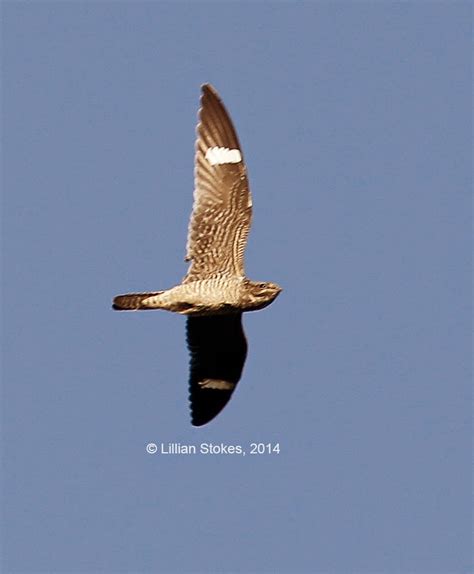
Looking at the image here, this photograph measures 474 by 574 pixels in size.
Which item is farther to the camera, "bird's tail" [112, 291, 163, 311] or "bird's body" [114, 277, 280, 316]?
"bird's body" [114, 277, 280, 316]

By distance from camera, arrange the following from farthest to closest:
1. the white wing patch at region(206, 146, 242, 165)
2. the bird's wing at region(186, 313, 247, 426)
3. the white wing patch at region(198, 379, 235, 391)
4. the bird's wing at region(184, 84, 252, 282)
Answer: the white wing patch at region(198, 379, 235, 391)
the bird's wing at region(186, 313, 247, 426)
the white wing patch at region(206, 146, 242, 165)
the bird's wing at region(184, 84, 252, 282)

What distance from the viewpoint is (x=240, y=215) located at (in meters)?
14.0

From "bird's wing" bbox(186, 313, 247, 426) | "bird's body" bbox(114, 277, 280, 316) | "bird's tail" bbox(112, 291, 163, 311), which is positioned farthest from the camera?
"bird's wing" bbox(186, 313, 247, 426)

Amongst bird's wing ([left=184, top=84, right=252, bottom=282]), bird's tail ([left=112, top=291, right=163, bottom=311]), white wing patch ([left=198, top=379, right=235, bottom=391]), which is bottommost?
white wing patch ([left=198, top=379, right=235, bottom=391])

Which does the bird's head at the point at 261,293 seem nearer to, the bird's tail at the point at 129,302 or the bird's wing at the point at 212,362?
the bird's wing at the point at 212,362

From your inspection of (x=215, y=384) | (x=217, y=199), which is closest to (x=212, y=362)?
(x=215, y=384)

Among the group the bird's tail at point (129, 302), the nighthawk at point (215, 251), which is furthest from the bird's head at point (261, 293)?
the bird's tail at point (129, 302)

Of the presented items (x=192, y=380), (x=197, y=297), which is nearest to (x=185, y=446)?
(x=192, y=380)

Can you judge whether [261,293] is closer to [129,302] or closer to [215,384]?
[129,302]

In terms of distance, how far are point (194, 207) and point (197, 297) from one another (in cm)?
83

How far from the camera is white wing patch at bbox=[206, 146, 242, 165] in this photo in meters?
14.1

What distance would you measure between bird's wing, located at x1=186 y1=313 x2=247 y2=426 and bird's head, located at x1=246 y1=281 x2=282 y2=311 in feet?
2.09

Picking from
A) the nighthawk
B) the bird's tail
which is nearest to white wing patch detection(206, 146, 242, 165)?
the nighthawk

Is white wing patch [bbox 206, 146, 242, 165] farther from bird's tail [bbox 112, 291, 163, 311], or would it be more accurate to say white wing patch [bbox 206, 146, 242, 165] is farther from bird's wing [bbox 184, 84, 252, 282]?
bird's tail [bbox 112, 291, 163, 311]
